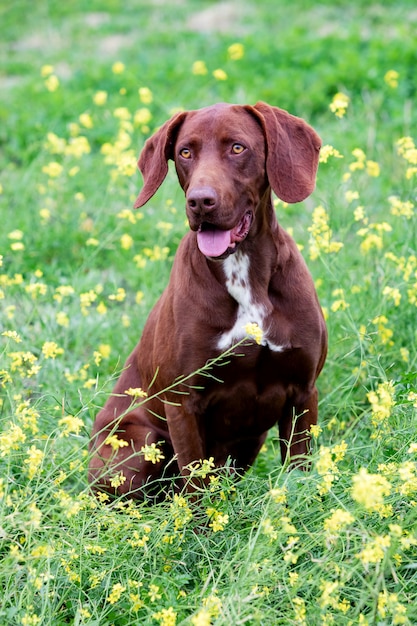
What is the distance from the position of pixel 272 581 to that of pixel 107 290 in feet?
11.3

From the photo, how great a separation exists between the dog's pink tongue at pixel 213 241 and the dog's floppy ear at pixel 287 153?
28 centimetres

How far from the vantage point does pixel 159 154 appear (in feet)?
13.5

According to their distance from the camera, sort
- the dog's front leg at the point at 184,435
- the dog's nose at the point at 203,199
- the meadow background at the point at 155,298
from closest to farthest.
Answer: the meadow background at the point at 155,298 < the dog's nose at the point at 203,199 < the dog's front leg at the point at 184,435

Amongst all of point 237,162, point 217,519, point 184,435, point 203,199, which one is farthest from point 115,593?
point 237,162

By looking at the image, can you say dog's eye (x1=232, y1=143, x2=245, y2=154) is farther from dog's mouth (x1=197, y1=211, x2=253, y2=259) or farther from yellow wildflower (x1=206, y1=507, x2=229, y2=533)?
yellow wildflower (x1=206, y1=507, x2=229, y2=533)

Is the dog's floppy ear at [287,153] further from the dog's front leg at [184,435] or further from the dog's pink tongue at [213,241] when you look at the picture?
the dog's front leg at [184,435]

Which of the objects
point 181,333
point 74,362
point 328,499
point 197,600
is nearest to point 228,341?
point 181,333

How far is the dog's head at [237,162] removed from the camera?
370cm

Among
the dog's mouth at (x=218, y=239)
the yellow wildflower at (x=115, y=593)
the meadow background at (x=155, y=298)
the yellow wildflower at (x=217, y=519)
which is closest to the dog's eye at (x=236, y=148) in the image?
the dog's mouth at (x=218, y=239)

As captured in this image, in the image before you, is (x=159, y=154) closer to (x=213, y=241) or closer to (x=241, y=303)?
(x=213, y=241)

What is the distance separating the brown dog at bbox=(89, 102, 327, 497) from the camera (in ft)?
12.5

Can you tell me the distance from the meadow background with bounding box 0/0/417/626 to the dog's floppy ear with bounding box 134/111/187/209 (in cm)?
73

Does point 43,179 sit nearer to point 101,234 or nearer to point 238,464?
point 101,234

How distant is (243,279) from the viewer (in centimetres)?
395
